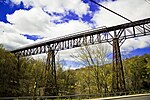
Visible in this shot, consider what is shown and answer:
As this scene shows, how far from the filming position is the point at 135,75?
61062 mm

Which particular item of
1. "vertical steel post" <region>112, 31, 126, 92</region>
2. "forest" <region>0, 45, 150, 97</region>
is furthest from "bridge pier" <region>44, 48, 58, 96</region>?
"vertical steel post" <region>112, 31, 126, 92</region>

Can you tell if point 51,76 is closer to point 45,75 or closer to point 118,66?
point 45,75

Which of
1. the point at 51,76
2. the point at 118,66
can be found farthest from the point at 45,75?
the point at 118,66

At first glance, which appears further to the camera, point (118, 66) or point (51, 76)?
point (51, 76)

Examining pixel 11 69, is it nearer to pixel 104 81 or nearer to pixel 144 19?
pixel 104 81

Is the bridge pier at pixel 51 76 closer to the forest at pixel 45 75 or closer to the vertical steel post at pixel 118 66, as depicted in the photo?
the forest at pixel 45 75

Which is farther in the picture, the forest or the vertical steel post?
the forest

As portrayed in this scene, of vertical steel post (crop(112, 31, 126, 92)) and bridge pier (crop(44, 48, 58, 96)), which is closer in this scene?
vertical steel post (crop(112, 31, 126, 92))

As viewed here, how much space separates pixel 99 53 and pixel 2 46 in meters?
17.0

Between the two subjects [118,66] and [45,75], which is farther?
[45,75]

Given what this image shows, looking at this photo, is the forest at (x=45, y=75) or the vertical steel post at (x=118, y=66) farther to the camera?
the forest at (x=45, y=75)

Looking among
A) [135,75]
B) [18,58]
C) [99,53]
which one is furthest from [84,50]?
[135,75]

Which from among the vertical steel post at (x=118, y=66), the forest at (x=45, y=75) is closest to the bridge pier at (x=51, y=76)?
the forest at (x=45, y=75)

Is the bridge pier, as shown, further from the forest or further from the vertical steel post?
the vertical steel post
